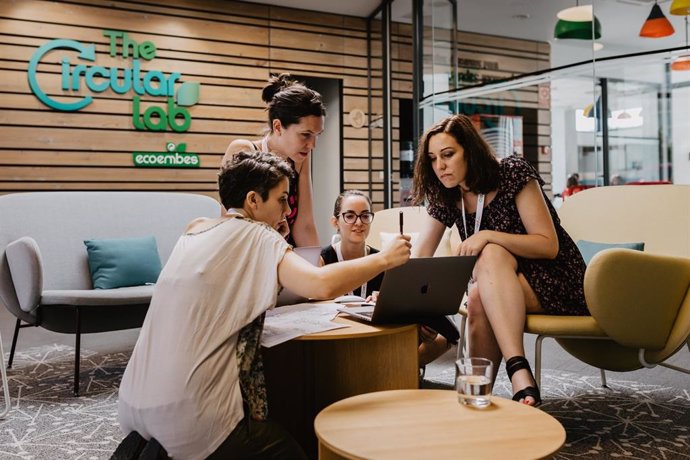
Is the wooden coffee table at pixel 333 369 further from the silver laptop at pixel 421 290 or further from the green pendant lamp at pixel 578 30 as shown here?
the green pendant lamp at pixel 578 30

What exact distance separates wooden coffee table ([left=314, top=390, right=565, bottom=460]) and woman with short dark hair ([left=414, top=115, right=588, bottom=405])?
2.70ft

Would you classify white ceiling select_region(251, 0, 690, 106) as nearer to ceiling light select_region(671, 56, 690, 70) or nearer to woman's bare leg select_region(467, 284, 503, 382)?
ceiling light select_region(671, 56, 690, 70)

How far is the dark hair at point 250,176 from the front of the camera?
73.8 inches

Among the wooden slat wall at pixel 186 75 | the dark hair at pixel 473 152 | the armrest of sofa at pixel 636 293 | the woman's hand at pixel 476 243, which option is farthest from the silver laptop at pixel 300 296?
the wooden slat wall at pixel 186 75

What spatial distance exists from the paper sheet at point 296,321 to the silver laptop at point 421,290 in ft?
0.38

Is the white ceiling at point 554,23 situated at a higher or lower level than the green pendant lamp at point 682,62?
higher

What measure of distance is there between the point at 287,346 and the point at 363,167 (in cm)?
672

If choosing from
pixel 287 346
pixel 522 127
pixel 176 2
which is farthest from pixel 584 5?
pixel 287 346

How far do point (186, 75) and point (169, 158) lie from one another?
1023 millimetres

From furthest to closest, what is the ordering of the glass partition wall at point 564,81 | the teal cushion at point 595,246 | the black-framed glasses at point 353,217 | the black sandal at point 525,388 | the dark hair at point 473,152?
the glass partition wall at point 564,81
the teal cushion at point 595,246
the black-framed glasses at point 353,217
the dark hair at point 473,152
the black sandal at point 525,388

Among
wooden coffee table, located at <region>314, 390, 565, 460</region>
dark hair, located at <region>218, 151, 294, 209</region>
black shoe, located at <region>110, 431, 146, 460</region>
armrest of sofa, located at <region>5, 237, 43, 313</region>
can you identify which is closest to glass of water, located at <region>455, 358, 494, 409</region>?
wooden coffee table, located at <region>314, 390, 565, 460</region>

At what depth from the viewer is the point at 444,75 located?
24.8 feet

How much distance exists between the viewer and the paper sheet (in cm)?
189

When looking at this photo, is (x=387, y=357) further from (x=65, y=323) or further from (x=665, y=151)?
(x=665, y=151)
